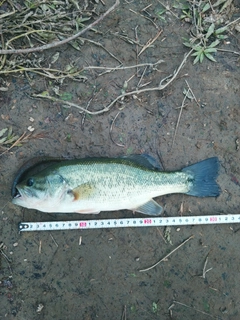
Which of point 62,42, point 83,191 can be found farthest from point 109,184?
point 62,42

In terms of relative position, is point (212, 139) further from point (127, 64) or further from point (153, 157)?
point (127, 64)

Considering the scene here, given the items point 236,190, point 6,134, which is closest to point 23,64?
point 6,134

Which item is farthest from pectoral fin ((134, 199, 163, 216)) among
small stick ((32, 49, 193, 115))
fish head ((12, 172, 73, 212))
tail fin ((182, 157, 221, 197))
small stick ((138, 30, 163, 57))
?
small stick ((138, 30, 163, 57))

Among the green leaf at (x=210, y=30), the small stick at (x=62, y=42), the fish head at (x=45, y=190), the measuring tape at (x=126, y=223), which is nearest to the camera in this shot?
the fish head at (x=45, y=190)

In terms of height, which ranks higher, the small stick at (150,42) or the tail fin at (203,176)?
the small stick at (150,42)

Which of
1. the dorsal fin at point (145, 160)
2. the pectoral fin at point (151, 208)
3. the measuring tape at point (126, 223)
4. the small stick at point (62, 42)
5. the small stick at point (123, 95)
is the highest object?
the small stick at point (62, 42)

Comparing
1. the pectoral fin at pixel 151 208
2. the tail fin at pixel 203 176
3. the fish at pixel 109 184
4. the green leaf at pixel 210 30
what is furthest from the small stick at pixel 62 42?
the pectoral fin at pixel 151 208

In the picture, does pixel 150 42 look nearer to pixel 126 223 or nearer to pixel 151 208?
pixel 151 208

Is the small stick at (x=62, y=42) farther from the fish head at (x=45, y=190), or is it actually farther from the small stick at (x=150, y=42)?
the fish head at (x=45, y=190)

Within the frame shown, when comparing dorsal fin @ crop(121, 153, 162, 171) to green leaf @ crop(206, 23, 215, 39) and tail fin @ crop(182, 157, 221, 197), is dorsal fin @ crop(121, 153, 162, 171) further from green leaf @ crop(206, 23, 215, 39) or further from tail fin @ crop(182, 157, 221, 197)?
green leaf @ crop(206, 23, 215, 39)
